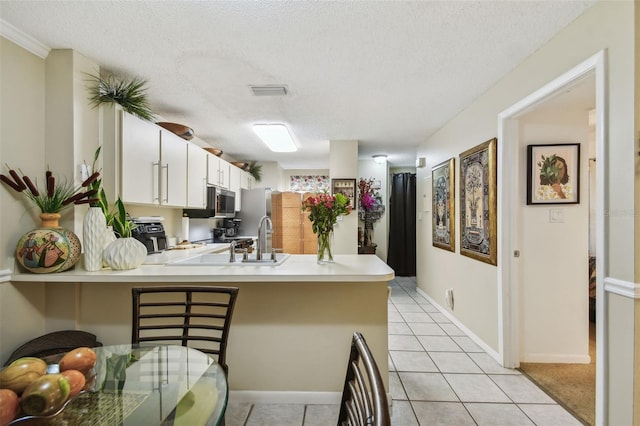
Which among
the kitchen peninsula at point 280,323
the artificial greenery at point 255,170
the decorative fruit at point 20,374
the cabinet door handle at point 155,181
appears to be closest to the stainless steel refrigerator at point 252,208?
the artificial greenery at point 255,170

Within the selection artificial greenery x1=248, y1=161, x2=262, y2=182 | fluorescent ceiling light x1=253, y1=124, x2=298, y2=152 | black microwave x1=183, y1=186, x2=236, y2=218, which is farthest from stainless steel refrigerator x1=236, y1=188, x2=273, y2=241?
fluorescent ceiling light x1=253, y1=124, x2=298, y2=152

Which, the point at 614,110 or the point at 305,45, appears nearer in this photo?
the point at 614,110

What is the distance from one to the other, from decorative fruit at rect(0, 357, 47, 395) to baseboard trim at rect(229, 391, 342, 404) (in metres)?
1.42

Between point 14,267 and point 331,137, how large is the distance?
3523 mm

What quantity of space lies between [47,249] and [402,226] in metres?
5.67

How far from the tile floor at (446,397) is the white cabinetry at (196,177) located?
2.28m

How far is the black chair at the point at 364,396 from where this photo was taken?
0.58 meters

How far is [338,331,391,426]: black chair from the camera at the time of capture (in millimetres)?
576

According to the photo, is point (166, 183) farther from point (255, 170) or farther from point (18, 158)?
point (255, 170)

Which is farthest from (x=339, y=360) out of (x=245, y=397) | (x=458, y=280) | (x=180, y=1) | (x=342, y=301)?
(x=180, y=1)

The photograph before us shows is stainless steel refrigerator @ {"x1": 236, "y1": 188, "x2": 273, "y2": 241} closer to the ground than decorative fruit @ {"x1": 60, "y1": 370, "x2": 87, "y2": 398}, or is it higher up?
higher up

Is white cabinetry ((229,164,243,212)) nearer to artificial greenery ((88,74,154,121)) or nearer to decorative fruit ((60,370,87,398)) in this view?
artificial greenery ((88,74,154,121))

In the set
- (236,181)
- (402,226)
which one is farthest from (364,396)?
(402,226)

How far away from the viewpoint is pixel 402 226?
6.30m
